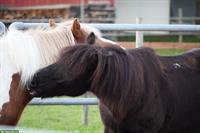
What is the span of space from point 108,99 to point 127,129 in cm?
27

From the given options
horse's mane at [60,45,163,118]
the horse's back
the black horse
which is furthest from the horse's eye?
the horse's back

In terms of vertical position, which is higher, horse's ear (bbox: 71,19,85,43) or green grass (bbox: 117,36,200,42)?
horse's ear (bbox: 71,19,85,43)

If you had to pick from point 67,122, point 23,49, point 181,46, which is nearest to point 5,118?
point 23,49

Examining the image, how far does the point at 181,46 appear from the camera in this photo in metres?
18.4

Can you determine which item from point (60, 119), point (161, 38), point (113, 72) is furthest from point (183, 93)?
point (161, 38)

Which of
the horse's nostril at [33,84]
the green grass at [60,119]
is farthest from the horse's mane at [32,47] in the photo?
the green grass at [60,119]

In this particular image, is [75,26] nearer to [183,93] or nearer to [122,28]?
[183,93]

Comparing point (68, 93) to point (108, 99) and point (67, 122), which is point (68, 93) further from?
point (67, 122)

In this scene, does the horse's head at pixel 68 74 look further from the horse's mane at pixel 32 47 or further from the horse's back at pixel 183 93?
the horse's back at pixel 183 93

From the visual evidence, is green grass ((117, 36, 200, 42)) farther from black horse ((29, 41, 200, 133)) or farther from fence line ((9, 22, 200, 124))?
black horse ((29, 41, 200, 133))

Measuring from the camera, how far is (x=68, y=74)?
3.71m

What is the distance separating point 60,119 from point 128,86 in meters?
4.86

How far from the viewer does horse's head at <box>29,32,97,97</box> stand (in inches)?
146

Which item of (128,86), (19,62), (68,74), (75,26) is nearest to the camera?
(68,74)
